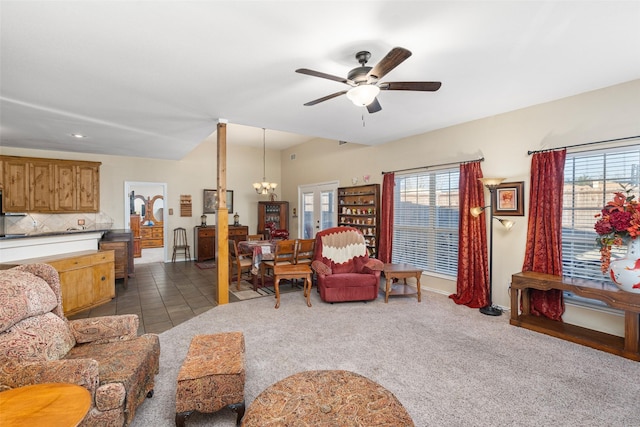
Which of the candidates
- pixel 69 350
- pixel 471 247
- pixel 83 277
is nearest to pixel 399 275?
pixel 471 247

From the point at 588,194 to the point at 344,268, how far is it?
323 cm

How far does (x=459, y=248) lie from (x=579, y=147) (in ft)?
6.25

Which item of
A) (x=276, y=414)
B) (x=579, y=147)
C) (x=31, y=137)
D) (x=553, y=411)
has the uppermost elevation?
(x=31, y=137)

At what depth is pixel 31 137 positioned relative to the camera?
5242 mm

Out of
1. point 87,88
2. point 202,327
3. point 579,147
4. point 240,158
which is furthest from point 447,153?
point 240,158

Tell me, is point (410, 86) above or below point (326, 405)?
above

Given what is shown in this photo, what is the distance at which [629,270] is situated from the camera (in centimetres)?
281

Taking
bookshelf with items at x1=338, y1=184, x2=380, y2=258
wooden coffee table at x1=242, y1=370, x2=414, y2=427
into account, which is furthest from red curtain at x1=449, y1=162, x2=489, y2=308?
wooden coffee table at x1=242, y1=370, x2=414, y2=427

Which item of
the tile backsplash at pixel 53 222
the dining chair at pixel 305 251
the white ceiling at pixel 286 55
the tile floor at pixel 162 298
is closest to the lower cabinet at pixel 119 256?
the tile floor at pixel 162 298

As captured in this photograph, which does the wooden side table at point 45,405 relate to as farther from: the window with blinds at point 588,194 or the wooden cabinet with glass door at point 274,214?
the wooden cabinet with glass door at point 274,214

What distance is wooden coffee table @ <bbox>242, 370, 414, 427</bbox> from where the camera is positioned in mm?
1402

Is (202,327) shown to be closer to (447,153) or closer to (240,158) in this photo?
(447,153)

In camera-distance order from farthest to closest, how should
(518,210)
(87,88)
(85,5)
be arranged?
(518,210)
(87,88)
(85,5)

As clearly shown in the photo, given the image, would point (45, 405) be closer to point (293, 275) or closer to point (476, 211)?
Answer: point (293, 275)
